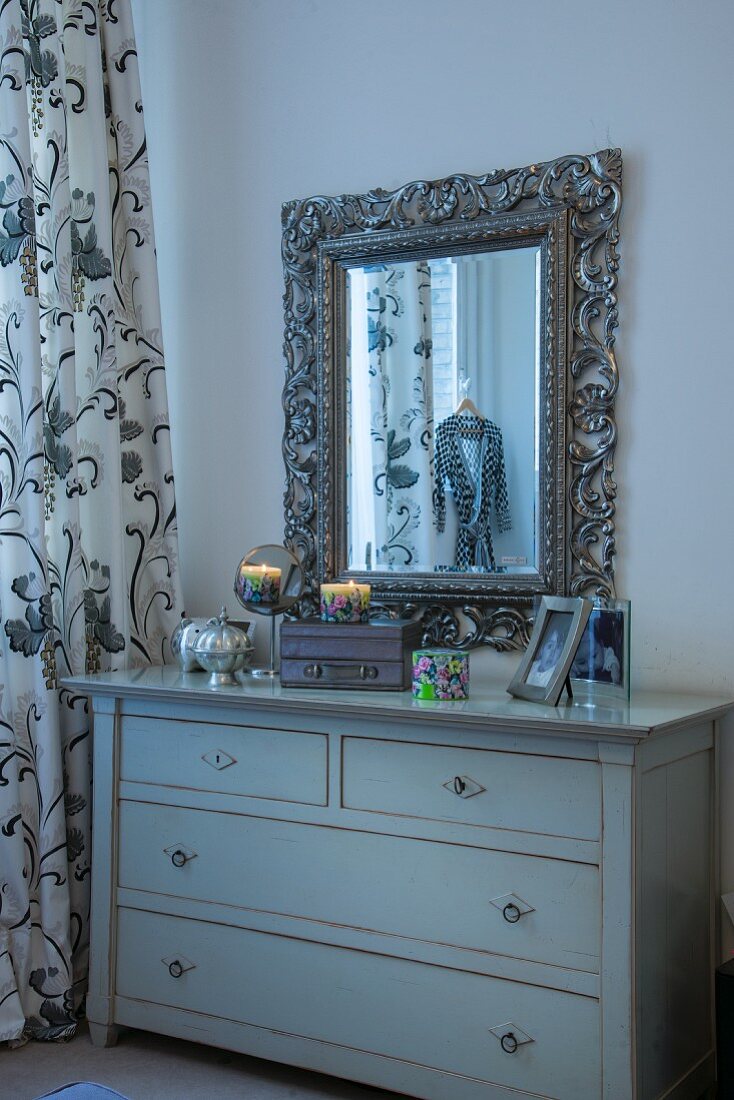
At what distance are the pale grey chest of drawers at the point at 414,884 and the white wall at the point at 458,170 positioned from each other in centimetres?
37

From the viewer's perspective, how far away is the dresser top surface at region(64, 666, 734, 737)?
194cm

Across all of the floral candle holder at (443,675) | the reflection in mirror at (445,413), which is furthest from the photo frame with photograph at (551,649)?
the reflection in mirror at (445,413)

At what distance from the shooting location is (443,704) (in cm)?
212

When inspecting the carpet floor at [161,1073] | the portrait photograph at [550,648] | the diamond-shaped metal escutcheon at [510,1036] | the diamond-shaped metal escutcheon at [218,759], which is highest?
the portrait photograph at [550,648]

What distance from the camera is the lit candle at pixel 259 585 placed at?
2514 millimetres

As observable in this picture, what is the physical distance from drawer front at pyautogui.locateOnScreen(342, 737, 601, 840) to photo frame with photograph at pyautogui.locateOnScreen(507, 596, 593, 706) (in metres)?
0.16

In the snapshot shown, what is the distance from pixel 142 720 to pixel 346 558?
605 mm

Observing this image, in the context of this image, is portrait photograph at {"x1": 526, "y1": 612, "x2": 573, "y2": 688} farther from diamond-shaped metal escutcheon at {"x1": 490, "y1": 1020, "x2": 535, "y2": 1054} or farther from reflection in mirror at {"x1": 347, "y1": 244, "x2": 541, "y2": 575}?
diamond-shaped metal escutcheon at {"x1": 490, "y1": 1020, "x2": 535, "y2": 1054}

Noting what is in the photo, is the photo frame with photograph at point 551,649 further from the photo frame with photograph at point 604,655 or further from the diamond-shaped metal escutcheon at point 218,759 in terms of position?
the diamond-shaped metal escutcheon at point 218,759

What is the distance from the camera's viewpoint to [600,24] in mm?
2389

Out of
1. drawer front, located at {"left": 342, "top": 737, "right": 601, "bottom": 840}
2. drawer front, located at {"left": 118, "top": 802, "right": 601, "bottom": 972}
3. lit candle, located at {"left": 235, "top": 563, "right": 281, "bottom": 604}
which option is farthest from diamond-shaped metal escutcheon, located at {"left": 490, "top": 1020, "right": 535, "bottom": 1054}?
lit candle, located at {"left": 235, "top": 563, "right": 281, "bottom": 604}

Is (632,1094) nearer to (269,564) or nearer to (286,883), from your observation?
(286,883)

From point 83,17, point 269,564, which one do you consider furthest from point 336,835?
point 83,17

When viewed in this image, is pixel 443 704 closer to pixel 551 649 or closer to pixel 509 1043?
pixel 551 649
